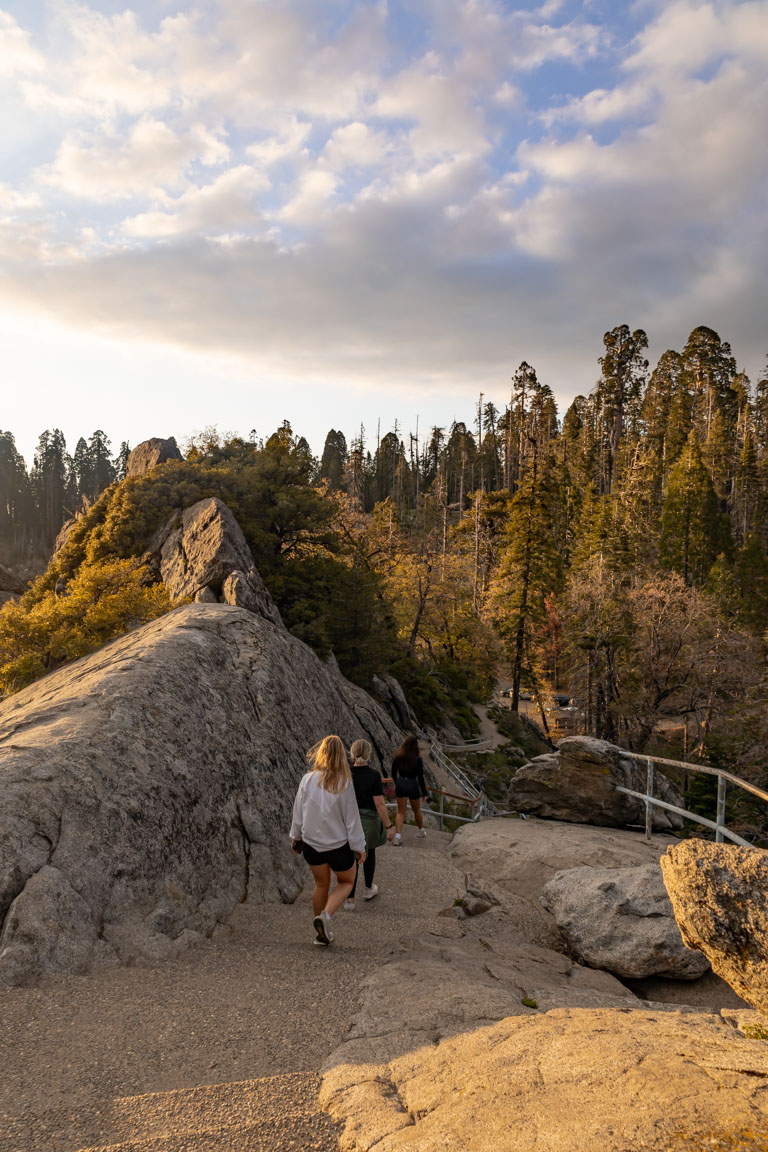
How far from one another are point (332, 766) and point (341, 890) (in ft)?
3.91

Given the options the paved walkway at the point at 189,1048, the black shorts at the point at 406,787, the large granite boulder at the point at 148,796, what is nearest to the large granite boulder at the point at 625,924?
the paved walkway at the point at 189,1048

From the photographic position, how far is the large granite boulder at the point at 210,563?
45.5ft

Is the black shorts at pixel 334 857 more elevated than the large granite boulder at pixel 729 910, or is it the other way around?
the large granite boulder at pixel 729 910

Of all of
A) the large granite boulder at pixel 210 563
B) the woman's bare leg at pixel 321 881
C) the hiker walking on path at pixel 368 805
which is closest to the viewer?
the woman's bare leg at pixel 321 881

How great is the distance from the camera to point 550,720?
43500 millimetres

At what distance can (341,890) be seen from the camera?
5.90 meters

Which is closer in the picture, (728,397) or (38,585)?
(38,585)

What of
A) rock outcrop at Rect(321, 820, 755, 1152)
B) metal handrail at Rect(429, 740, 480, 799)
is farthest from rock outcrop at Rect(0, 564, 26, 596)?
rock outcrop at Rect(321, 820, 755, 1152)

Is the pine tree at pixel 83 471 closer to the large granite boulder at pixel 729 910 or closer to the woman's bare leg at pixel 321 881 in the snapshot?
the woman's bare leg at pixel 321 881

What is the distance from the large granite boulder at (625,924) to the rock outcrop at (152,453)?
26291mm

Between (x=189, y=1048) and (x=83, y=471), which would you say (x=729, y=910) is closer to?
(x=189, y=1048)

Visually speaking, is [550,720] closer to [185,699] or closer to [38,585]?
[38,585]

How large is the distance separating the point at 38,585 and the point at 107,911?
59.1ft

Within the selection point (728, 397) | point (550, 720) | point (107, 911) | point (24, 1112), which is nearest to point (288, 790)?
point (107, 911)
